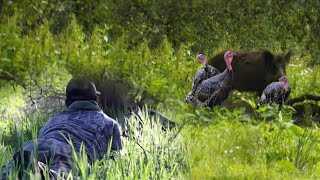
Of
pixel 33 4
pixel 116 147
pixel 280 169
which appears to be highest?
pixel 33 4

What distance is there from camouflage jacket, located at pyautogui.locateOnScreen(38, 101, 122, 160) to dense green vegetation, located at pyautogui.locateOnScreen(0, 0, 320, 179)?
145 mm

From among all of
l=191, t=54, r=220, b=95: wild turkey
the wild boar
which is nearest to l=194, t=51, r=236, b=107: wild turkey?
l=191, t=54, r=220, b=95: wild turkey

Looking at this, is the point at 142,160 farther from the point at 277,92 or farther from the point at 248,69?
the point at 248,69

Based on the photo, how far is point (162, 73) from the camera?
8.82m

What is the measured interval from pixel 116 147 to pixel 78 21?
29.3 feet

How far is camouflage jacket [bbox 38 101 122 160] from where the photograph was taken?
371 centimetres

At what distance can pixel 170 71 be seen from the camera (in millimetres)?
8750

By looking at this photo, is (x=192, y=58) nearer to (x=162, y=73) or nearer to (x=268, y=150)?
(x=162, y=73)

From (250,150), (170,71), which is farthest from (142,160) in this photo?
(170,71)

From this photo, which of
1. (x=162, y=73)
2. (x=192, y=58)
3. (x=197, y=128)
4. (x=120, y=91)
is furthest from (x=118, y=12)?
(x=197, y=128)

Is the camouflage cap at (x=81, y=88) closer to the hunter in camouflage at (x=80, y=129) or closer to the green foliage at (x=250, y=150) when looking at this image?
the hunter in camouflage at (x=80, y=129)

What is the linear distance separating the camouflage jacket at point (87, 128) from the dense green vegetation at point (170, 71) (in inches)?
5.7

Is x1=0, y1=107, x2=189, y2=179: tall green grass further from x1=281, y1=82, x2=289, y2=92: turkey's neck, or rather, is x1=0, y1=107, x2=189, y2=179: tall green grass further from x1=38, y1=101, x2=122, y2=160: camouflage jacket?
x1=281, y1=82, x2=289, y2=92: turkey's neck

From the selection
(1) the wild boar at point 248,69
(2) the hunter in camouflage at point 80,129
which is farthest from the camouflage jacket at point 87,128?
(1) the wild boar at point 248,69
